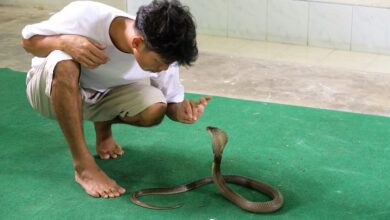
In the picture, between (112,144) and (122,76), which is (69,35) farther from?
(112,144)

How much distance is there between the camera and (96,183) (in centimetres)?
292

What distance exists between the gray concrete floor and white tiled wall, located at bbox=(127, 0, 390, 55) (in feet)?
0.33

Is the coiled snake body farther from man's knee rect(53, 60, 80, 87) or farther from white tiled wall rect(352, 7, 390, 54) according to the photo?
white tiled wall rect(352, 7, 390, 54)

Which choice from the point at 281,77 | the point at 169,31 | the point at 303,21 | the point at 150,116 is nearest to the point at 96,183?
the point at 150,116

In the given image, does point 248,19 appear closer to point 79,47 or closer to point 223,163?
point 223,163

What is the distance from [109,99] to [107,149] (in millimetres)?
300

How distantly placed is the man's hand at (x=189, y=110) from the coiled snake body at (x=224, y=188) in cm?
17

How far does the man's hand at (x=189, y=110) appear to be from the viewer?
2900 mm

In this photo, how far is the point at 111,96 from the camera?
3080 millimetres

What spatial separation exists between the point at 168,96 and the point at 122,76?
0.21 m

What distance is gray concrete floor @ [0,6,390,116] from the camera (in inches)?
160

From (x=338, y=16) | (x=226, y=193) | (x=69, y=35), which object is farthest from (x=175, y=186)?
(x=338, y=16)

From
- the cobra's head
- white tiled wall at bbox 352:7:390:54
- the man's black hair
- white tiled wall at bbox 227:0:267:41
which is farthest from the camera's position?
white tiled wall at bbox 227:0:267:41

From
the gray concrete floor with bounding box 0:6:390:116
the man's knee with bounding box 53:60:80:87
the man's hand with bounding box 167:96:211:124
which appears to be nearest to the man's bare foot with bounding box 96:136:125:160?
the man's hand with bounding box 167:96:211:124
